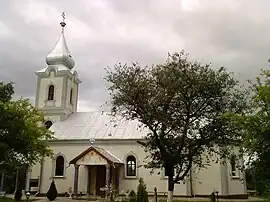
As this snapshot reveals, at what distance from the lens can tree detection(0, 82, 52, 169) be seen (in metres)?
21.7

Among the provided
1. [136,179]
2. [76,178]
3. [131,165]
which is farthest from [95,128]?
[136,179]

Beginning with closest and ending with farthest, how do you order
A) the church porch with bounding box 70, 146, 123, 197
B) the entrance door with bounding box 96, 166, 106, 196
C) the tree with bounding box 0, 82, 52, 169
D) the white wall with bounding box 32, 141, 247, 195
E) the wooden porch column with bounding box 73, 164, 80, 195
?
the tree with bounding box 0, 82, 52, 169 < the church porch with bounding box 70, 146, 123, 197 < the white wall with bounding box 32, 141, 247, 195 < the wooden porch column with bounding box 73, 164, 80, 195 < the entrance door with bounding box 96, 166, 106, 196

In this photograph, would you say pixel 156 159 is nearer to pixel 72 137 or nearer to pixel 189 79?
pixel 189 79

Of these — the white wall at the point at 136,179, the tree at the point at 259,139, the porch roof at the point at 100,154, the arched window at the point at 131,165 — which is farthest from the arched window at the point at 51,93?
the tree at the point at 259,139

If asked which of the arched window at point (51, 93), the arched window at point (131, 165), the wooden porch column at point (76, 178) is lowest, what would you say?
the wooden porch column at point (76, 178)

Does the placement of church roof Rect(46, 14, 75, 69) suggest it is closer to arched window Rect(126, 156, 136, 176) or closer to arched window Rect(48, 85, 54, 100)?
arched window Rect(48, 85, 54, 100)

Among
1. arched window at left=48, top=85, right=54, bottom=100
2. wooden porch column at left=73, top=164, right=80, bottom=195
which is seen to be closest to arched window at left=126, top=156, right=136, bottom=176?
wooden porch column at left=73, top=164, right=80, bottom=195

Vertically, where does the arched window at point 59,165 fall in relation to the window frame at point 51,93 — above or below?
below

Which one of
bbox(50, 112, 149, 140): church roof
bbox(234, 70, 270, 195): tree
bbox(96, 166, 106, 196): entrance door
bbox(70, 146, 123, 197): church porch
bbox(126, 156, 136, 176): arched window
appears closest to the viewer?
bbox(234, 70, 270, 195): tree

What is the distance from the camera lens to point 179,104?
881 inches

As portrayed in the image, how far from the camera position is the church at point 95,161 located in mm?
32594

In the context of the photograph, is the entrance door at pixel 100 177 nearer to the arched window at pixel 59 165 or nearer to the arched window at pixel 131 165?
the arched window at pixel 131 165

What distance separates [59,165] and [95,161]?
19.3ft

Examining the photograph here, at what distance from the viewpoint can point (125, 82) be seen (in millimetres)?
22656
